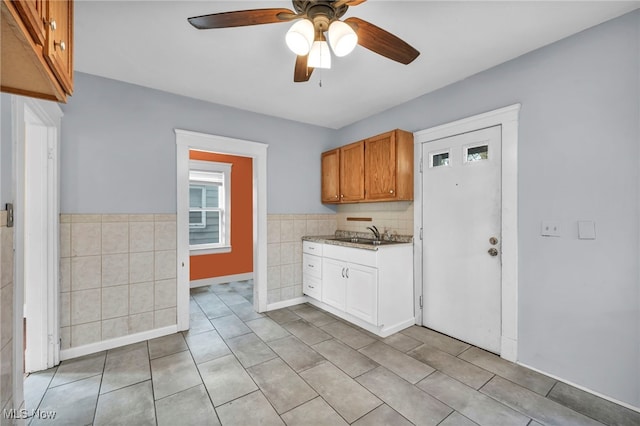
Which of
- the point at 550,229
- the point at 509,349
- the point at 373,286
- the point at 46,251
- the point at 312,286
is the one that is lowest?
the point at 509,349

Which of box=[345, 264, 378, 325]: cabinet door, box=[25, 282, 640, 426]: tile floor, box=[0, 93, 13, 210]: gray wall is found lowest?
box=[25, 282, 640, 426]: tile floor

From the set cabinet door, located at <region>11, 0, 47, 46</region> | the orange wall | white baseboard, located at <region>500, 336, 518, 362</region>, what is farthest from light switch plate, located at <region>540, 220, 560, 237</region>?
the orange wall

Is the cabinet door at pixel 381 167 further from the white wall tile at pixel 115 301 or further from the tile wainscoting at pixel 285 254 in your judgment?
the white wall tile at pixel 115 301

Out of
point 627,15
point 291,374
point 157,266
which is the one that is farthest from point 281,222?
point 627,15

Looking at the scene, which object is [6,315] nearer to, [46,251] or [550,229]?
[46,251]

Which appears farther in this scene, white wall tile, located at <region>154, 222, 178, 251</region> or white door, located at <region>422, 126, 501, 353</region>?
white wall tile, located at <region>154, 222, 178, 251</region>

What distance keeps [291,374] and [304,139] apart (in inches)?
116

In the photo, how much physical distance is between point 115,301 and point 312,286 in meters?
2.14

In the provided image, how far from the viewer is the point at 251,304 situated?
380 centimetres

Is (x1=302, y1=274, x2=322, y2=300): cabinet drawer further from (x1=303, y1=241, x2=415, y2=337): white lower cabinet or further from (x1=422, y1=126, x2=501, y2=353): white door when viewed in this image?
(x1=422, y1=126, x2=501, y2=353): white door

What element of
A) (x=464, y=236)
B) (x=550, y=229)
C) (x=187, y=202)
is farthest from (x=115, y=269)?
(x=550, y=229)

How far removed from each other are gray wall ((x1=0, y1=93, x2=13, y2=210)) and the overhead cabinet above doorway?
291 centimetres

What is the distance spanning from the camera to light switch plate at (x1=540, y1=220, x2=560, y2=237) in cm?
207

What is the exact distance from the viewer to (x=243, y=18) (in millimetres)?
1411
